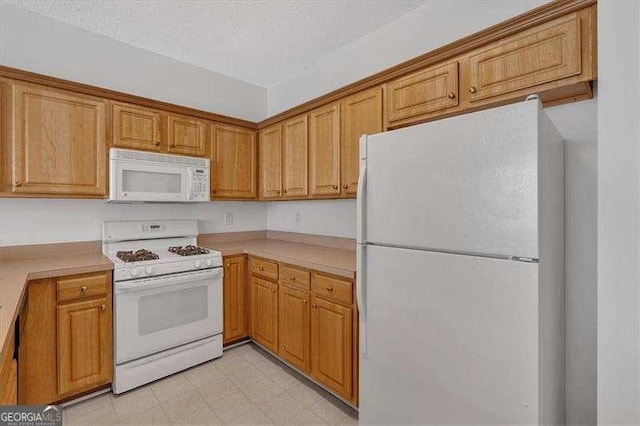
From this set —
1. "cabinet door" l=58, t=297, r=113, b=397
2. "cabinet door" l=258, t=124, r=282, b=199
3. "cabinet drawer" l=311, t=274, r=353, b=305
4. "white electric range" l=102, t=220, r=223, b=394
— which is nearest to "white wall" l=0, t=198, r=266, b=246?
"white electric range" l=102, t=220, r=223, b=394

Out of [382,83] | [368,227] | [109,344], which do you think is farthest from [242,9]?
[109,344]

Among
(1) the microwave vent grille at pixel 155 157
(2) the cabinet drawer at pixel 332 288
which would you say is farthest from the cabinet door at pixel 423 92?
(1) the microwave vent grille at pixel 155 157

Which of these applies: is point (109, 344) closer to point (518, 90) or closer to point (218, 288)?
point (218, 288)

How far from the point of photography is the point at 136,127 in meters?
2.50

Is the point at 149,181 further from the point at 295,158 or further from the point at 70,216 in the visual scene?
the point at 295,158

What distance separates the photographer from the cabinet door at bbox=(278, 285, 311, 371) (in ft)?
7.36

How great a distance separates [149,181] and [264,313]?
1393mm

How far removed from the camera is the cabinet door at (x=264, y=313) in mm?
2535

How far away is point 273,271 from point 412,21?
2.12m

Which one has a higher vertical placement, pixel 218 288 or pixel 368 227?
pixel 368 227

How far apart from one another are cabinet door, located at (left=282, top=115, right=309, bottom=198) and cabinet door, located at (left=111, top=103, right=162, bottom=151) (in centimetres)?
105

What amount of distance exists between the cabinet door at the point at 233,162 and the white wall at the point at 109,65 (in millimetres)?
449
